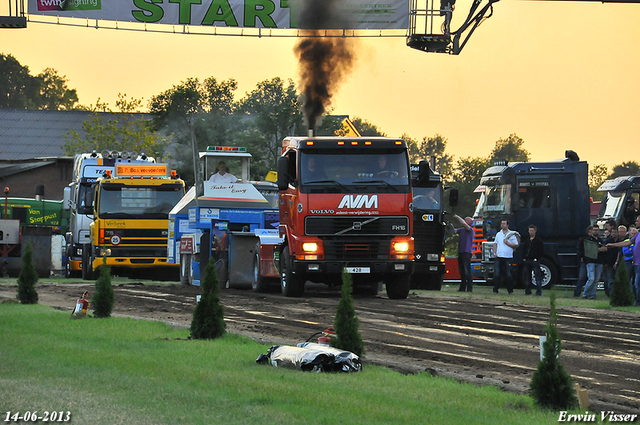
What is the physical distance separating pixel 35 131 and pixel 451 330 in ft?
257

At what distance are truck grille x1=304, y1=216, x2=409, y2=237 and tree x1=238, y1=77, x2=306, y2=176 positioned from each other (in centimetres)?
3664

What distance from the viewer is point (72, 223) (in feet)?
113

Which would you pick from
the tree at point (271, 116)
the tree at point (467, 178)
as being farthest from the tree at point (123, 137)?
the tree at point (467, 178)

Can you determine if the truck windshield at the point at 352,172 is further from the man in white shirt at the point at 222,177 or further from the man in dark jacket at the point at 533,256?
the man in dark jacket at the point at 533,256

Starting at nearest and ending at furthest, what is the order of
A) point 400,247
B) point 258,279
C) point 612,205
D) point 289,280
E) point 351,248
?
point 351,248
point 400,247
point 289,280
point 258,279
point 612,205

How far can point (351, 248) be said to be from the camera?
67.7 feet

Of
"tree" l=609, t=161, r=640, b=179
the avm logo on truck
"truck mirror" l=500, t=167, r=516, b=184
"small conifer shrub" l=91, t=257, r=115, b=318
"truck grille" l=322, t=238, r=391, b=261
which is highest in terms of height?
"tree" l=609, t=161, r=640, b=179

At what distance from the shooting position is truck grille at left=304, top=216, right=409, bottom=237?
20469 mm

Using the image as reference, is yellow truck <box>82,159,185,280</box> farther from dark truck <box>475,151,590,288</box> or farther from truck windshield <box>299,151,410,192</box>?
truck windshield <box>299,151,410,192</box>

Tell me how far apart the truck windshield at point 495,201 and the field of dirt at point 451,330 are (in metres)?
6.01

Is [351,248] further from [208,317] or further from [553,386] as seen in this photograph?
[553,386]

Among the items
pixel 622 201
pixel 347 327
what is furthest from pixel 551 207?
pixel 347 327

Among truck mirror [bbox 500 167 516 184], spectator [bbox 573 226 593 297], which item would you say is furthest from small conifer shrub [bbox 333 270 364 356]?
truck mirror [bbox 500 167 516 184]

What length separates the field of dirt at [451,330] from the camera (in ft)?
33.3
